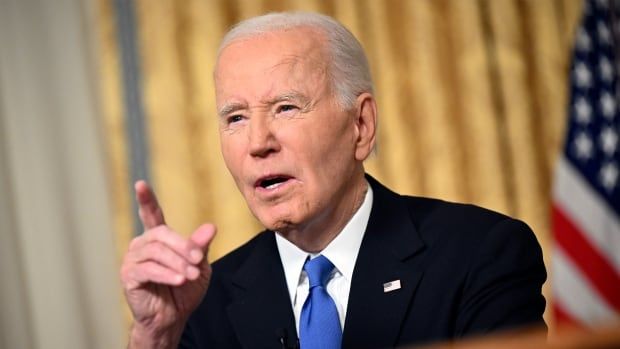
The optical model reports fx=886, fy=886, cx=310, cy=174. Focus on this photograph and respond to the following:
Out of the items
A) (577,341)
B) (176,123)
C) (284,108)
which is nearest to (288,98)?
(284,108)

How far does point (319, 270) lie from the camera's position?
2.32 meters

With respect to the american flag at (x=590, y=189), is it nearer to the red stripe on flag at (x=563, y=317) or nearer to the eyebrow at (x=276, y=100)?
the red stripe on flag at (x=563, y=317)

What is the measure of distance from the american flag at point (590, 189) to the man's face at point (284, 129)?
2.27 metres

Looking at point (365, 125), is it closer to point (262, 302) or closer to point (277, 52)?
point (277, 52)

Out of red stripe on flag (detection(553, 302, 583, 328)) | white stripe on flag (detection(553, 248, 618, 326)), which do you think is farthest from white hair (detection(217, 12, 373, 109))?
red stripe on flag (detection(553, 302, 583, 328))

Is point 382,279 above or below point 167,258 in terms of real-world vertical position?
below

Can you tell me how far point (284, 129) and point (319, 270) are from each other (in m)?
0.38

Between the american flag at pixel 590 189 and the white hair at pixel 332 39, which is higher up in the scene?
the white hair at pixel 332 39

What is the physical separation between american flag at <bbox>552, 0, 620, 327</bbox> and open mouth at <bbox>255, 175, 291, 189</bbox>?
2384 mm

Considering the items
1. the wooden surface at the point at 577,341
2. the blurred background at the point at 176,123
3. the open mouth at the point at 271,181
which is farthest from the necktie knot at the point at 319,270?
the blurred background at the point at 176,123

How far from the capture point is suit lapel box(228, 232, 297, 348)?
7.69 feet

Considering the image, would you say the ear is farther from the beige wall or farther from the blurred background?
the beige wall

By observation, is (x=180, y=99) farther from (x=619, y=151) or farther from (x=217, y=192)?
(x=619, y=151)

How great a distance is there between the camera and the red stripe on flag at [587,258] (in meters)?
4.30
